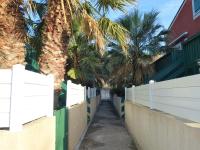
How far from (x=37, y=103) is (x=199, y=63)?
960cm

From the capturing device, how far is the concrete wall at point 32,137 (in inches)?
171

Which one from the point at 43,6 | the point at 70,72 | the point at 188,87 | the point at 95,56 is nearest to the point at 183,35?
the point at 95,56

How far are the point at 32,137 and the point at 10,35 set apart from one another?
14.8 feet

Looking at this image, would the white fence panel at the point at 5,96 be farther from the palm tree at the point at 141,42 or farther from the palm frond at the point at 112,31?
the palm tree at the point at 141,42

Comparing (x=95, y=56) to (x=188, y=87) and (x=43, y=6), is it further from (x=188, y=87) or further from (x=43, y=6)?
(x=188, y=87)

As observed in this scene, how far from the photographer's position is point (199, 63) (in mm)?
14438

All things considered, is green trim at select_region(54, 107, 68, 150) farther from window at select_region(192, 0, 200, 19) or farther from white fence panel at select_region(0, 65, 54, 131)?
window at select_region(192, 0, 200, 19)

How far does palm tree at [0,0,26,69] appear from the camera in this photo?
8.91 meters

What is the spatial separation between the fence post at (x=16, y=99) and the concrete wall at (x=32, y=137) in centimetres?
12

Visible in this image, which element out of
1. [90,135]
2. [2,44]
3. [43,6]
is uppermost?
[43,6]

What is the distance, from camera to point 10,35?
923 centimetres

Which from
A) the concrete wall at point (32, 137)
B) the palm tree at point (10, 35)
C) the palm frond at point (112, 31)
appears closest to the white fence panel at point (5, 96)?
the concrete wall at point (32, 137)

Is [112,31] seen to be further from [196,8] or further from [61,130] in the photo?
[196,8]

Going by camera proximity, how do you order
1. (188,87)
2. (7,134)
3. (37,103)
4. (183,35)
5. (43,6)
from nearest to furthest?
1. (7,134)
2. (188,87)
3. (37,103)
4. (43,6)
5. (183,35)
